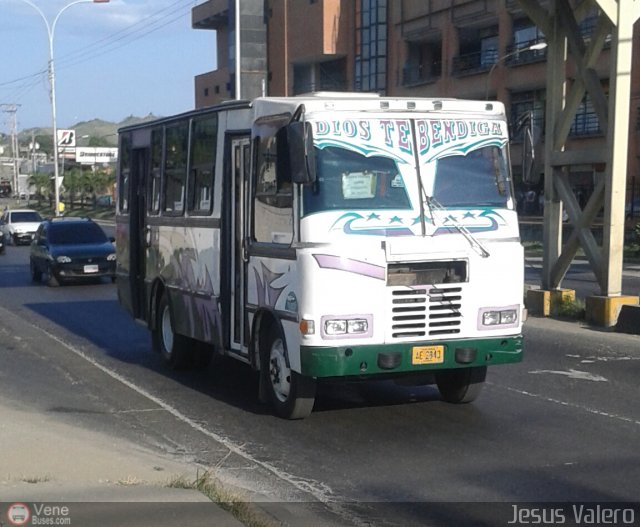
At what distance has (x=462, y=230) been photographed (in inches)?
367

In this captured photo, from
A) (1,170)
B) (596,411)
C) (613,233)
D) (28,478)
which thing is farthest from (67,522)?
(1,170)

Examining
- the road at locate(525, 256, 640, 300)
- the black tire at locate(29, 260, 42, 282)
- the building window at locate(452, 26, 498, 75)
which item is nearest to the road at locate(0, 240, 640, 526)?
the road at locate(525, 256, 640, 300)

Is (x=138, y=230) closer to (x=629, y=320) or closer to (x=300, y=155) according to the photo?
(x=300, y=155)

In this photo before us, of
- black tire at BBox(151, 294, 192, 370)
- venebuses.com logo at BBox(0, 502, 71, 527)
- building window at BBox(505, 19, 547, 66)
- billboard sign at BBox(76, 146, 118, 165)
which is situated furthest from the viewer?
billboard sign at BBox(76, 146, 118, 165)

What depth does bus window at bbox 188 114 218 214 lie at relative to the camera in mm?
11125

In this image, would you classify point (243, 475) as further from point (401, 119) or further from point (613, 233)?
point (613, 233)

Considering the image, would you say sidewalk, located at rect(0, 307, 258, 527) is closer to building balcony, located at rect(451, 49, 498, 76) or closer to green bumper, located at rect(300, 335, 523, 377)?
green bumper, located at rect(300, 335, 523, 377)

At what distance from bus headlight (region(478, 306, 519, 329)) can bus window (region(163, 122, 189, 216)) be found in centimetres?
423

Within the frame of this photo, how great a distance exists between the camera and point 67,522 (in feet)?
19.7

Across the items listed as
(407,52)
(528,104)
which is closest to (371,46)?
(407,52)

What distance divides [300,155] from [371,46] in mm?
53443

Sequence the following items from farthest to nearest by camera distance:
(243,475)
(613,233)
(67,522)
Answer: (613,233) < (243,475) < (67,522)

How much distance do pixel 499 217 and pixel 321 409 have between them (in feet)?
8.48

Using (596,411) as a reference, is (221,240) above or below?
above
